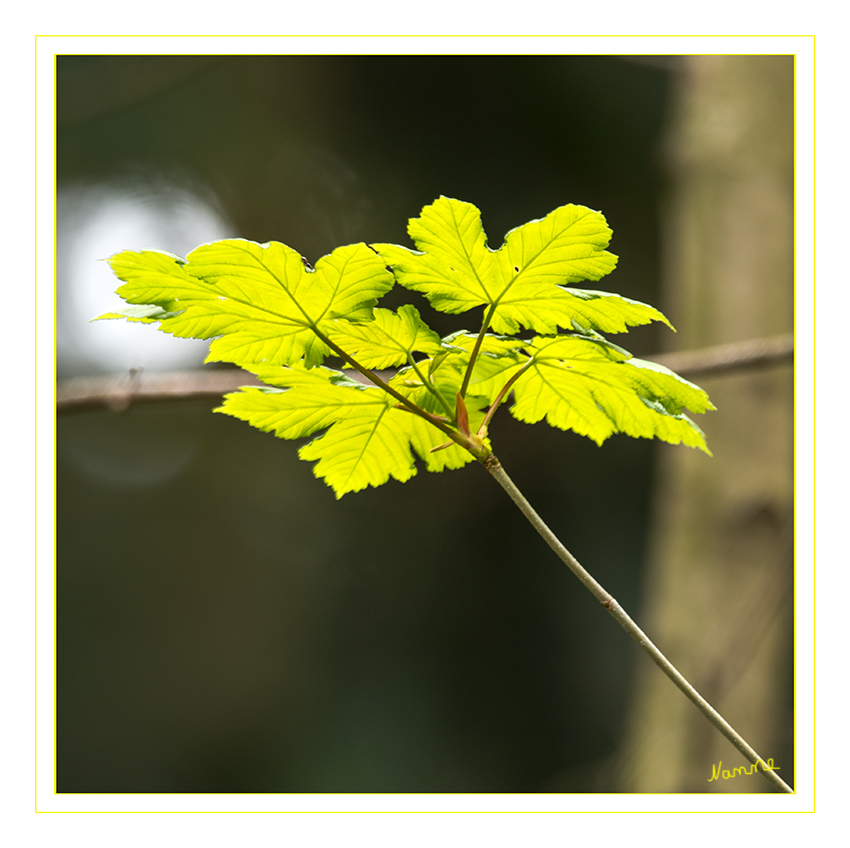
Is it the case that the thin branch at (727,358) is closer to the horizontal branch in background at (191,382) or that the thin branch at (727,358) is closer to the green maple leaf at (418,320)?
the horizontal branch in background at (191,382)

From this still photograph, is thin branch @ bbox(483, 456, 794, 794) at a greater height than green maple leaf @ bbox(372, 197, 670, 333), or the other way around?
green maple leaf @ bbox(372, 197, 670, 333)

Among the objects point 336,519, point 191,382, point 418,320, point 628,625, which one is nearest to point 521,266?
point 418,320

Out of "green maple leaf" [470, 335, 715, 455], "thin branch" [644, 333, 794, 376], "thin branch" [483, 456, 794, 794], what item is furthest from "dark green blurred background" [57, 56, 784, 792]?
"thin branch" [483, 456, 794, 794]

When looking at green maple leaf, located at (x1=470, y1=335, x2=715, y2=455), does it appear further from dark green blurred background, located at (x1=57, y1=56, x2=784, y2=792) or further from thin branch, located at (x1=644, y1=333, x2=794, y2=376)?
dark green blurred background, located at (x1=57, y1=56, x2=784, y2=792)
